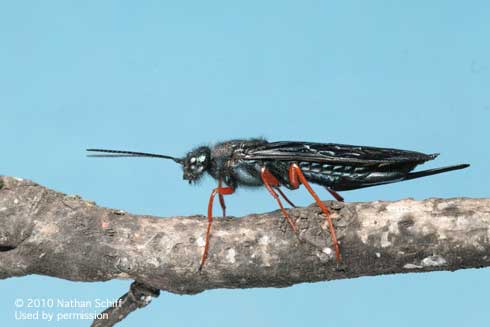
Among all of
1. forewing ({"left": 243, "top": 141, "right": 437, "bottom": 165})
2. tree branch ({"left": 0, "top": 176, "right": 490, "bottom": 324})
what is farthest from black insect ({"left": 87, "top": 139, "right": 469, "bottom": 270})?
tree branch ({"left": 0, "top": 176, "right": 490, "bottom": 324})

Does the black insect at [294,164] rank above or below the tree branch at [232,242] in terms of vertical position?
above

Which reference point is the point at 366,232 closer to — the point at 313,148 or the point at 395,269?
the point at 395,269

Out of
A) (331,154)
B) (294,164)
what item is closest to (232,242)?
(294,164)

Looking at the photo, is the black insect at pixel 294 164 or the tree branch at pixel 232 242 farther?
the black insect at pixel 294 164

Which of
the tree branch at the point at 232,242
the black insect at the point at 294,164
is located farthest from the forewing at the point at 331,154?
the tree branch at the point at 232,242

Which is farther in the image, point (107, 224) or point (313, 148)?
point (313, 148)

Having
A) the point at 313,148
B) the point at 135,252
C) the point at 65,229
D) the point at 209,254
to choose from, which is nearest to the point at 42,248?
the point at 65,229

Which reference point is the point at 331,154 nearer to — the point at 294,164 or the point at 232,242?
the point at 294,164

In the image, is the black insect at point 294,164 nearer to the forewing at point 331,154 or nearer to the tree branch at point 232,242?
the forewing at point 331,154
